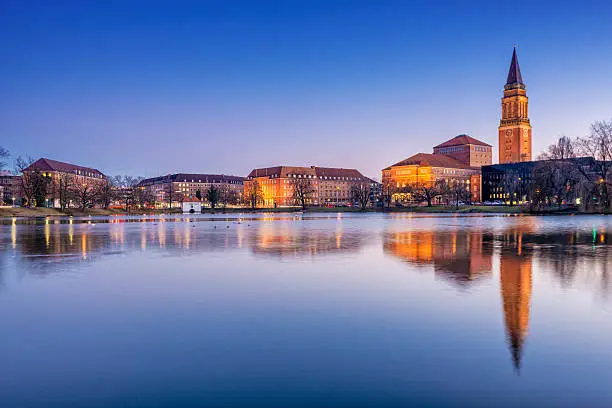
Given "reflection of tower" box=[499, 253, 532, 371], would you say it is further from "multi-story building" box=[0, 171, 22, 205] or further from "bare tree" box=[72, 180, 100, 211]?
"multi-story building" box=[0, 171, 22, 205]

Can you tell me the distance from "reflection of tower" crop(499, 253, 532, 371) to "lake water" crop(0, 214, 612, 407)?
48mm

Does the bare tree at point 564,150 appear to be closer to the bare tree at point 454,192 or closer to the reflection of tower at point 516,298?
the bare tree at point 454,192

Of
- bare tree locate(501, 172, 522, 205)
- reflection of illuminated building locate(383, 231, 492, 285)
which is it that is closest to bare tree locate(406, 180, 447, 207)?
bare tree locate(501, 172, 522, 205)

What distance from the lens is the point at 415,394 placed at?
18.7 feet

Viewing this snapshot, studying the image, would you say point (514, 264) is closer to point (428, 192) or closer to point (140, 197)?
point (428, 192)

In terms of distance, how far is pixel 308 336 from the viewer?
26.0 ft

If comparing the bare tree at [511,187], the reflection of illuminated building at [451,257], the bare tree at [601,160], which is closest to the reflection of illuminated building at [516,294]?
the reflection of illuminated building at [451,257]

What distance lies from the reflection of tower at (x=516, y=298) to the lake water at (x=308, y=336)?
0.05 m

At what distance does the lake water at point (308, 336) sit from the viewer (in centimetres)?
576

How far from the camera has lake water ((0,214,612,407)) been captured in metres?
5.76

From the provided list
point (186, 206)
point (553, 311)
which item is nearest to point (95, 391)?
point (553, 311)

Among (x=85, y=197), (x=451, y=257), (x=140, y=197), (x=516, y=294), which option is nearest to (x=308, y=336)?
(x=516, y=294)

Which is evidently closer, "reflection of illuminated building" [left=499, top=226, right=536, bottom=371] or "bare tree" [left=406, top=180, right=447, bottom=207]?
"reflection of illuminated building" [left=499, top=226, right=536, bottom=371]

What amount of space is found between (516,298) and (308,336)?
5257mm
